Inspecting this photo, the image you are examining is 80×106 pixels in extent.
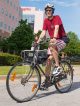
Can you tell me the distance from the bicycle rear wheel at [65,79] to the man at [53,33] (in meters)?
0.37

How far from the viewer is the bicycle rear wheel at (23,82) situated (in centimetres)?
784

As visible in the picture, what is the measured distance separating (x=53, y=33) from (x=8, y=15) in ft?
281

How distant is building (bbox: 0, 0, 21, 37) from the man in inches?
3067

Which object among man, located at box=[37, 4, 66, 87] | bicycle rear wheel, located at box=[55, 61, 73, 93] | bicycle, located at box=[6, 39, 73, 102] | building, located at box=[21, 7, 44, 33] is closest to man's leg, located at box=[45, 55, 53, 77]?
man, located at box=[37, 4, 66, 87]

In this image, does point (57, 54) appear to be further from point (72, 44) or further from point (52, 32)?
point (72, 44)

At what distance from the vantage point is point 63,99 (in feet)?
27.1

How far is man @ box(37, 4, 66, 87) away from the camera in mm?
8422

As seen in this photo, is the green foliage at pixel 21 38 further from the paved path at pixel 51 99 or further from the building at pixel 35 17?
Answer: the building at pixel 35 17

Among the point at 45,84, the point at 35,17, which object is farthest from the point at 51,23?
the point at 35,17

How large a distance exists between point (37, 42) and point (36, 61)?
0.44 m

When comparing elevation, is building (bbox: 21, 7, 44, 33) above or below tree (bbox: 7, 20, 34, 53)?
above

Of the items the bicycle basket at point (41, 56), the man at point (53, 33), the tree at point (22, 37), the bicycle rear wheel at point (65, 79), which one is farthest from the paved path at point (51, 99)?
the tree at point (22, 37)

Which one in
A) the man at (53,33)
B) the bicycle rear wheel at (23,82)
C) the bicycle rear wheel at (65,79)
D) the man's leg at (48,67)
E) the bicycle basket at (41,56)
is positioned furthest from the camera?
the bicycle rear wheel at (65,79)

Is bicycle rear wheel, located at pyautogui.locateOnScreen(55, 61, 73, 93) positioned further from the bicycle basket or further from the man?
the bicycle basket
